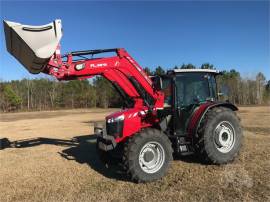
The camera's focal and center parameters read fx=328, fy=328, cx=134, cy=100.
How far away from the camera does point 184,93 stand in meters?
8.04

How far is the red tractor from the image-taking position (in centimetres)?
701

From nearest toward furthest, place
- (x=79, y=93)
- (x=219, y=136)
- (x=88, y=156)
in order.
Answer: (x=219, y=136)
(x=88, y=156)
(x=79, y=93)

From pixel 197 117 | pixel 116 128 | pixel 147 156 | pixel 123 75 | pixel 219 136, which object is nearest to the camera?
pixel 147 156

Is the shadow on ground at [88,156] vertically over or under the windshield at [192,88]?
under

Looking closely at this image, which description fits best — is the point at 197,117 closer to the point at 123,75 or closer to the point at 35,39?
the point at 123,75

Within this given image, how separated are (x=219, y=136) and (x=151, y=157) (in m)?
1.91

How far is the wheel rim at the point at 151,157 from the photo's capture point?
7.00 metres

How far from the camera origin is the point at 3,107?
66438 mm

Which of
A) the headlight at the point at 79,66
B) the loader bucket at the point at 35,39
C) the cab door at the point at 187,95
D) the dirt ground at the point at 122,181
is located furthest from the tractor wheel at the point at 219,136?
the loader bucket at the point at 35,39

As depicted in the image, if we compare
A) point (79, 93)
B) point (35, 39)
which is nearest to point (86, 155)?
point (35, 39)

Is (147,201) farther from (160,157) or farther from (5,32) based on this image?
(5,32)

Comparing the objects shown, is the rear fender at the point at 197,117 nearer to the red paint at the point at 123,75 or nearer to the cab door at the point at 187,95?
the cab door at the point at 187,95

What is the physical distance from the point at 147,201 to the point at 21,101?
230ft

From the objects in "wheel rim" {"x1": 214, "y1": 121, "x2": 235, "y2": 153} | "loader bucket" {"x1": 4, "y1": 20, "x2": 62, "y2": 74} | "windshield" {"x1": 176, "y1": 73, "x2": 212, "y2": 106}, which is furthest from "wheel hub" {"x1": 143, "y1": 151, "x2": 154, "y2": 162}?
"loader bucket" {"x1": 4, "y1": 20, "x2": 62, "y2": 74}
